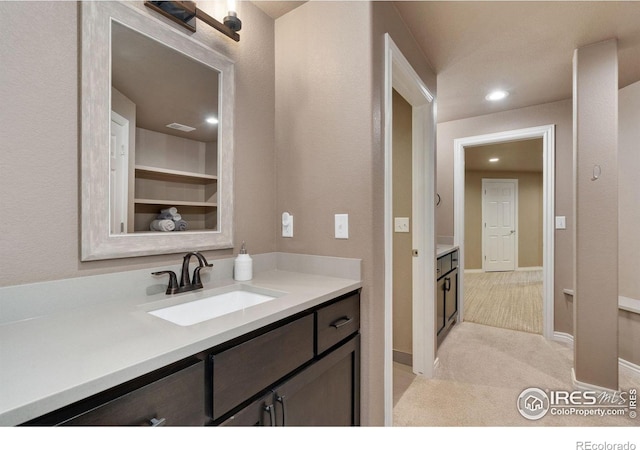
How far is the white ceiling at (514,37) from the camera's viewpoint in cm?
167

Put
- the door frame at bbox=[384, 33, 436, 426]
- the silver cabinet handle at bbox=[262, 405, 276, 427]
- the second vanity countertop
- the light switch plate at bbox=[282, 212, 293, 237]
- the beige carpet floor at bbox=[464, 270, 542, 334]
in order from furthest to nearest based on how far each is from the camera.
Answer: the beige carpet floor at bbox=[464, 270, 542, 334] → the door frame at bbox=[384, 33, 436, 426] → the light switch plate at bbox=[282, 212, 293, 237] → the silver cabinet handle at bbox=[262, 405, 276, 427] → the second vanity countertop

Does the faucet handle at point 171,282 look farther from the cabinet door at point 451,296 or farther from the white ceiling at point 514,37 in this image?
the cabinet door at point 451,296

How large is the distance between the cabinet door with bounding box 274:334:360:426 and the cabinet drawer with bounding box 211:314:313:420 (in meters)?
0.07

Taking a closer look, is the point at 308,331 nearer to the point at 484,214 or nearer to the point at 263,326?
the point at 263,326

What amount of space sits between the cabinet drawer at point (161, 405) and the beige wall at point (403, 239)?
1.91 metres

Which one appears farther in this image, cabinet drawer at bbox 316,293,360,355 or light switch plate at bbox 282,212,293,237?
light switch plate at bbox 282,212,293,237

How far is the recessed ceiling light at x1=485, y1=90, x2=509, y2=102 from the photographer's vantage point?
108 inches

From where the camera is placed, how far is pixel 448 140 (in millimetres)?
3582

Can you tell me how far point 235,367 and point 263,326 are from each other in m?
0.14

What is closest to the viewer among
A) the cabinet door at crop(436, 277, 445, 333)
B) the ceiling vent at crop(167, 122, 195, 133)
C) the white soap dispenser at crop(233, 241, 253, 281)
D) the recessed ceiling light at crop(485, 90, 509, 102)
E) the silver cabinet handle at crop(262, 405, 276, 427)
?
the silver cabinet handle at crop(262, 405, 276, 427)

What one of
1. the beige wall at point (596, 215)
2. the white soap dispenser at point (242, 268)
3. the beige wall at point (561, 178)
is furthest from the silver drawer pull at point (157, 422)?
the beige wall at point (561, 178)

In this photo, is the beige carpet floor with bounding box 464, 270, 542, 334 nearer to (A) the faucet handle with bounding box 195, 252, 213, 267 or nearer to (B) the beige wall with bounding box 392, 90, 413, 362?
(B) the beige wall with bounding box 392, 90, 413, 362

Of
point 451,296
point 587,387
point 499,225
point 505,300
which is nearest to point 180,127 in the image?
point 451,296

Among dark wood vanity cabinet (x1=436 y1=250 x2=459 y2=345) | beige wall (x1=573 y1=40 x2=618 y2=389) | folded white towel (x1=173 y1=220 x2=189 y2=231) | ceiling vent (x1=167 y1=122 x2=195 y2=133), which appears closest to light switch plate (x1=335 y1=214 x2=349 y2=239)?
folded white towel (x1=173 y1=220 x2=189 y2=231)
